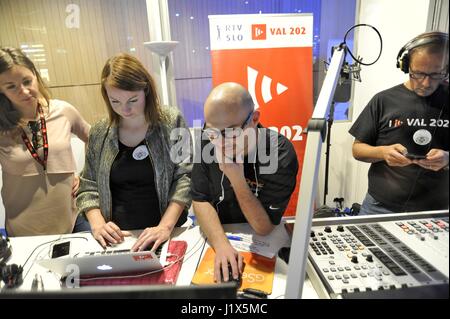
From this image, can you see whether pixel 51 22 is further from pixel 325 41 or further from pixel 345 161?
pixel 345 161

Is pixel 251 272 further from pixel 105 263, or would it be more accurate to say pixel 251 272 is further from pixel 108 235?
pixel 108 235

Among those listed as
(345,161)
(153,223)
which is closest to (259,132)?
(153,223)

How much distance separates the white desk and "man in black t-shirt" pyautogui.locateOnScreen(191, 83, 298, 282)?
61 millimetres

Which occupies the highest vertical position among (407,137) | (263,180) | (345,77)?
(345,77)

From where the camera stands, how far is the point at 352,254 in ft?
2.91

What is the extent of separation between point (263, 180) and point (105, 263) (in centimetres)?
65

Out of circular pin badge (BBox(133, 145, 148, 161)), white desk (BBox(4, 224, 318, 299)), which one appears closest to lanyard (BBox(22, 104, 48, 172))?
white desk (BBox(4, 224, 318, 299))

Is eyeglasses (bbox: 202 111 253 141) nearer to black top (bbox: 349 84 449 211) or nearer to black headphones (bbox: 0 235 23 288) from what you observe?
black top (bbox: 349 84 449 211)

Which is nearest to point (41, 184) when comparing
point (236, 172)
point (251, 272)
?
point (236, 172)

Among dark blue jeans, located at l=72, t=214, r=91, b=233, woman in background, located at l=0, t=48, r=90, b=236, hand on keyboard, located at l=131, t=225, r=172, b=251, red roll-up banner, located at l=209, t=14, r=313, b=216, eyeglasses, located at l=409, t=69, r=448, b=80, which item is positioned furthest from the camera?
red roll-up banner, located at l=209, t=14, r=313, b=216

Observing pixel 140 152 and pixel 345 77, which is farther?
pixel 140 152

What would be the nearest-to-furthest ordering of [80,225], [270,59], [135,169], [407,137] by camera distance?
[407,137] → [135,169] → [80,225] → [270,59]

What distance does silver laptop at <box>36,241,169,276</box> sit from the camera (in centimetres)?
93

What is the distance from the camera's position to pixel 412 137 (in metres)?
0.93
